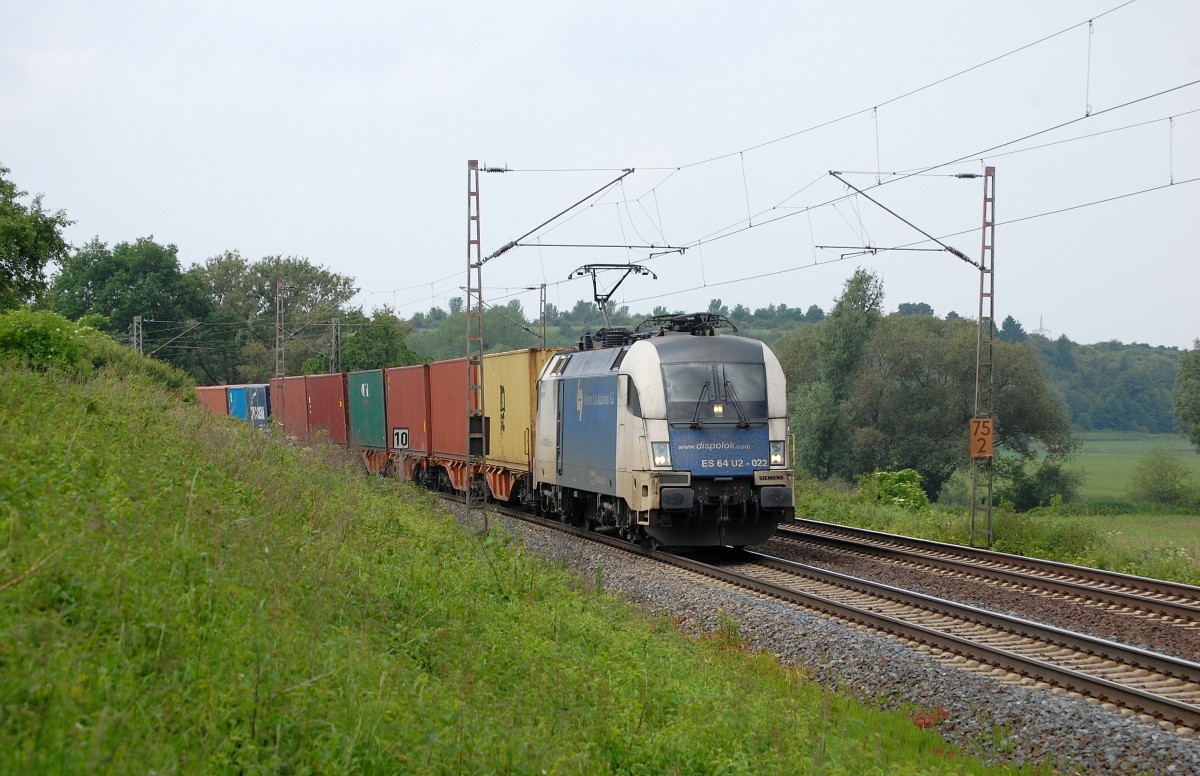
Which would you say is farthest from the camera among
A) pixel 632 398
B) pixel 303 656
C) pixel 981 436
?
pixel 981 436

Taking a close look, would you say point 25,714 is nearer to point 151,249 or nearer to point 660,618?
point 660,618

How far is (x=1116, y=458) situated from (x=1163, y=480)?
27.6m

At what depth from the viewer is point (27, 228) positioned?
33.5 m

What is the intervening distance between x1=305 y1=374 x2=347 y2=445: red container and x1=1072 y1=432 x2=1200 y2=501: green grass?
124 feet

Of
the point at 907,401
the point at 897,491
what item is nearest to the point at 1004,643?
the point at 897,491

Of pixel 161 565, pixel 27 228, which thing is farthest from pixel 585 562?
pixel 27 228

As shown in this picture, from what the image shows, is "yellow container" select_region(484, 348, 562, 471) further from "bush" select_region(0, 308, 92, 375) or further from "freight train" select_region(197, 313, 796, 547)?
"bush" select_region(0, 308, 92, 375)

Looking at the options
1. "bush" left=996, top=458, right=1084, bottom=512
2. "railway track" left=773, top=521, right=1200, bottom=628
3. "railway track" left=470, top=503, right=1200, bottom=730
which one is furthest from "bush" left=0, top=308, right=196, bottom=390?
"bush" left=996, top=458, right=1084, bottom=512

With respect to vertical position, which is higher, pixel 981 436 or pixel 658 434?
pixel 658 434

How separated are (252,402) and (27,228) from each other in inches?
482

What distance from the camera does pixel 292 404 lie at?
132 feet

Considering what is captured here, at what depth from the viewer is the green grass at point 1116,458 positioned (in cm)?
5325

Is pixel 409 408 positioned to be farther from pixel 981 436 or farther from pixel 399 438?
pixel 981 436

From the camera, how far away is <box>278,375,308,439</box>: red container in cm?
3822
